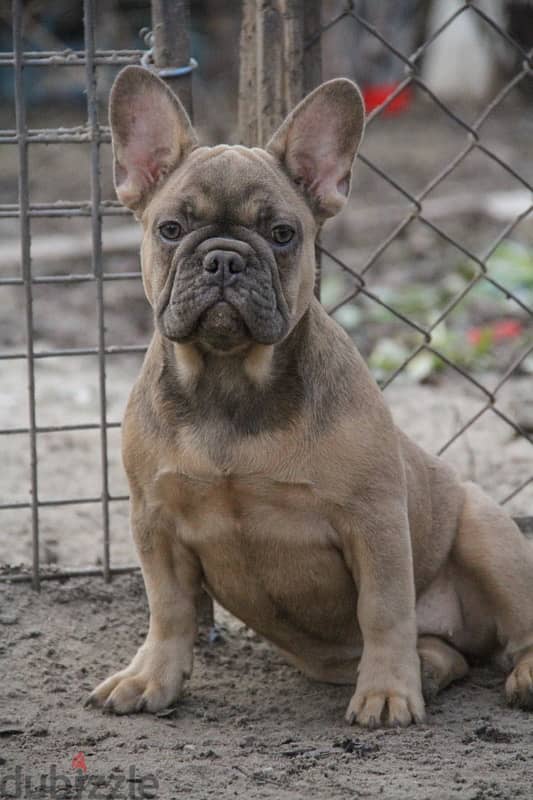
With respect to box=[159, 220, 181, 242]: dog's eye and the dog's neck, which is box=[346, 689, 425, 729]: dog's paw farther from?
box=[159, 220, 181, 242]: dog's eye

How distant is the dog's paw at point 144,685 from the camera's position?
12.7 feet

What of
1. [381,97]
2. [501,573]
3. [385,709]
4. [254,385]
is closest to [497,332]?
[501,573]

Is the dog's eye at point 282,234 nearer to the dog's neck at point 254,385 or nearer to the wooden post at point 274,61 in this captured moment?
the dog's neck at point 254,385

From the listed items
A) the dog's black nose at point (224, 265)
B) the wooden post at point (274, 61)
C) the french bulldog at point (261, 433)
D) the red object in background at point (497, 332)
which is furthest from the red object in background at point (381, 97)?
the dog's black nose at point (224, 265)

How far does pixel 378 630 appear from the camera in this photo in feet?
12.5

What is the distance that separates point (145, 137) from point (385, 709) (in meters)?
1.84

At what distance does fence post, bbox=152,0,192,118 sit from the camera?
425cm

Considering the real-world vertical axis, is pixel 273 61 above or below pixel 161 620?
above

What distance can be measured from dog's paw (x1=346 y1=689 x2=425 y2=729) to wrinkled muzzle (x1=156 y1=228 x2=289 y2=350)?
1.08 metres

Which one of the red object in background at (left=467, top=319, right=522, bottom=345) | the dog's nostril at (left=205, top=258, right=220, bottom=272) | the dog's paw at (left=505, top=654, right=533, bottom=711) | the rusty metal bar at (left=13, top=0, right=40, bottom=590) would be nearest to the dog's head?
the dog's nostril at (left=205, top=258, right=220, bottom=272)

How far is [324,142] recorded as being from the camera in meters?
3.96

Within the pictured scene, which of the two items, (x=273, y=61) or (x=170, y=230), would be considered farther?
(x=273, y=61)

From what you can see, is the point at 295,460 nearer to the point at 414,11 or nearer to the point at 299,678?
the point at 299,678

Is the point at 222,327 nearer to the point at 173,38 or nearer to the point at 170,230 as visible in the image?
the point at 170,230
